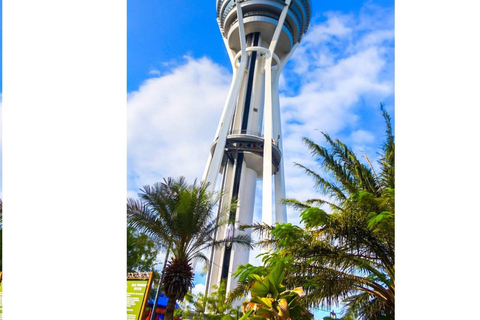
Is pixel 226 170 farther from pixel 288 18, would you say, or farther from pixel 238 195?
pixel 288 18

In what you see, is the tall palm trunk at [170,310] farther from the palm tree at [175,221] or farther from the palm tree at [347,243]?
the palm tree at [347,243]

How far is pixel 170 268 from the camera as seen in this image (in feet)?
40.3

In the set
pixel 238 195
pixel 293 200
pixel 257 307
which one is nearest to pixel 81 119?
pixel 257 307

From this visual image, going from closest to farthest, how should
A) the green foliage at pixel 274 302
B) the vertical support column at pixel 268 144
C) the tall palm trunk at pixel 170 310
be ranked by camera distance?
the green foliage at pixel 274 302
the tall palm trunk at pixel 170 310
the vertical support column at pixel 268 144

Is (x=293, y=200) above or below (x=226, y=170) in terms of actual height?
below

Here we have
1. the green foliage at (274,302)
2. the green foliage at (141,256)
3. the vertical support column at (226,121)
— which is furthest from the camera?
the vertical support column at (226,121)

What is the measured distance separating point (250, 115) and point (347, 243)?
26.9 metres

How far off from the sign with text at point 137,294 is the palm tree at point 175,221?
501 centimetres

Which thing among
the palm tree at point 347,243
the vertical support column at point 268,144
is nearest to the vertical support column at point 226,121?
the vertical support column at point 268,144

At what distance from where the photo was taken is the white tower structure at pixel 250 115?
96.6 feet

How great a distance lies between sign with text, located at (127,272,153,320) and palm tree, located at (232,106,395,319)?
9.97 feet

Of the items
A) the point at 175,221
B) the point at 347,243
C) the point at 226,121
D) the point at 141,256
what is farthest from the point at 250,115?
the point at 347,243
